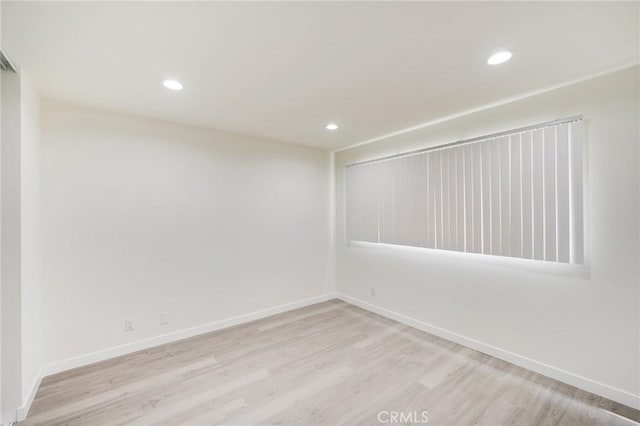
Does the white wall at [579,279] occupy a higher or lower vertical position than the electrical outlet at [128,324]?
higher

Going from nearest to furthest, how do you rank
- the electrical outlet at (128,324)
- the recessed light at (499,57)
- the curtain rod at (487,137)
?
the recessed light at (499,57) < the curtain rod at (487,137) < the electrical outlet at (128,324)

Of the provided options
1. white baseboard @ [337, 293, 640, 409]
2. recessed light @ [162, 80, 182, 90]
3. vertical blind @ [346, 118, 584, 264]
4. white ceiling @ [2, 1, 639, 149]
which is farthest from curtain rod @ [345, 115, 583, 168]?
recessed light @ [162, 80, 182, 90]

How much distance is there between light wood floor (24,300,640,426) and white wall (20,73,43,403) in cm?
31

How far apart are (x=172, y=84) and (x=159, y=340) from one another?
2.57m

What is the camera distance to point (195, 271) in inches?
123

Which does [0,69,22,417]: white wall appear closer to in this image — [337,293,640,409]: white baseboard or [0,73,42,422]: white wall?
[0,73,42,422]: white wall

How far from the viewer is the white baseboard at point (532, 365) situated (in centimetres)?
197

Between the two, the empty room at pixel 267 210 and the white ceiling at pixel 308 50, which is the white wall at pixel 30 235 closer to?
the empty room at pixel 267 210

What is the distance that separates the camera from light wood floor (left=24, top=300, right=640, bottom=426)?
1880mm

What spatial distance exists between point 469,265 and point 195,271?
3.04 metres

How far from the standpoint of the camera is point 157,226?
2.89 metres

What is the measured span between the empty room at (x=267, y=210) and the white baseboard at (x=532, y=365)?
0.05 ft

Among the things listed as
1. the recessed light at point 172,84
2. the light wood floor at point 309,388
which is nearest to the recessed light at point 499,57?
the recessed light at point 172,84

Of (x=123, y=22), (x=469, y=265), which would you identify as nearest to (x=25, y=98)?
(x=123, y=22)
